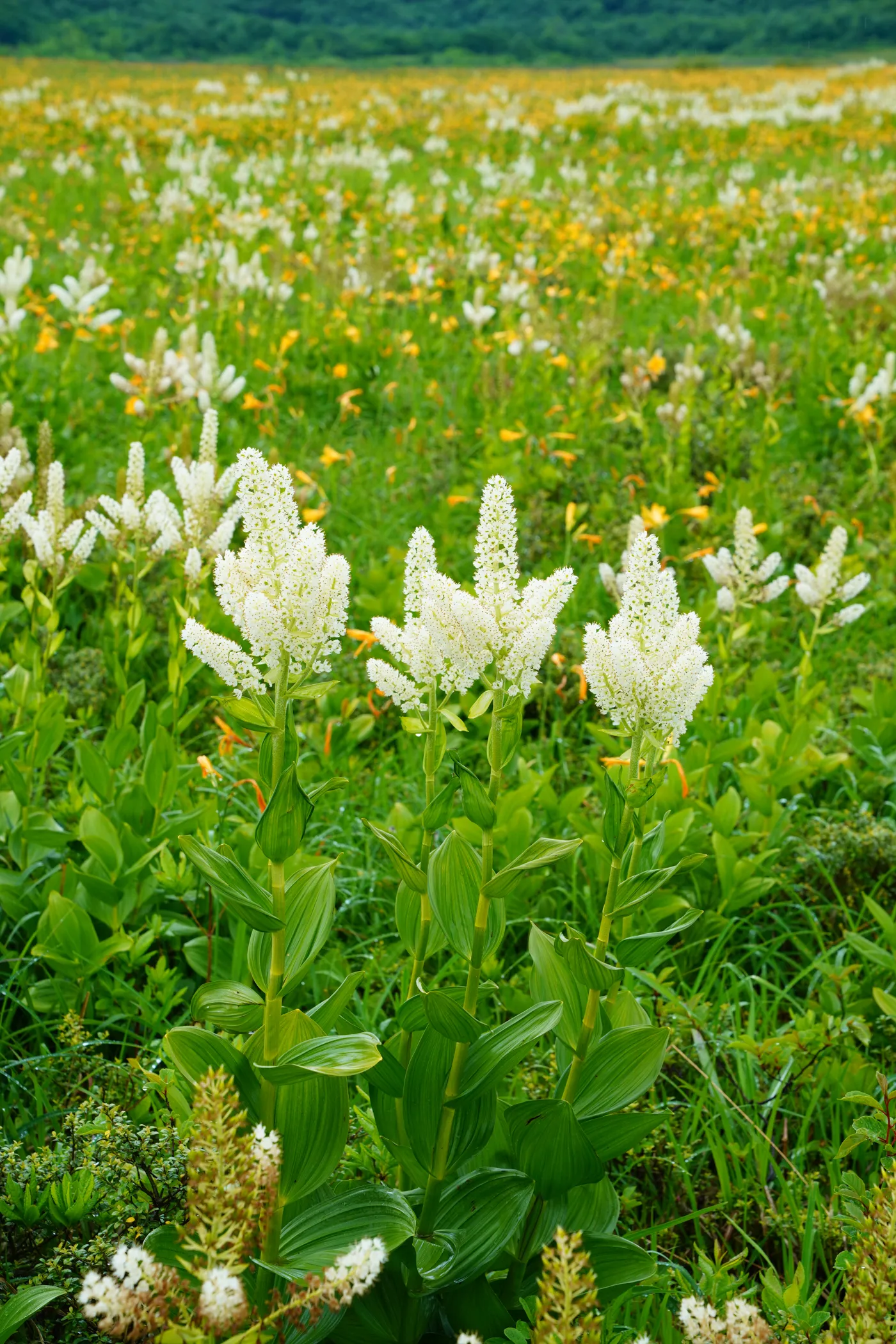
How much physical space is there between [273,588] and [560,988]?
2.66 ft

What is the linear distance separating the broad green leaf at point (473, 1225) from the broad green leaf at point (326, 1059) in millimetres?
308

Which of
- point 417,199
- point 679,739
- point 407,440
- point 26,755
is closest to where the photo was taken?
point 26,755

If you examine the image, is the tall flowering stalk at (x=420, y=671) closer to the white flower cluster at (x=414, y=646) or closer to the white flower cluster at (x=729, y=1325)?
the white flower cluster at (x=414, y=646)

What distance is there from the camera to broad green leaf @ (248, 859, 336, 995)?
5.48ft

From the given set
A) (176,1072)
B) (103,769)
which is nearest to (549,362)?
(103,769)

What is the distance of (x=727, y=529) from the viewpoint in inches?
208

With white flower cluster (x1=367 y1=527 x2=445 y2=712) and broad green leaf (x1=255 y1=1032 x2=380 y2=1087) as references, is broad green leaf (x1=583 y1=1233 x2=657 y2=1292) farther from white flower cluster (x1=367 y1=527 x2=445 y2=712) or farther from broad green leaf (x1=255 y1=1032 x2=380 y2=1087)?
white flower cluster (x1=367 y1=527 x2=445 y2=712)

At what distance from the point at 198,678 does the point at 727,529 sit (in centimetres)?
269

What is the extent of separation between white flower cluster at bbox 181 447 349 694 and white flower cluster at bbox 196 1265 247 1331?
0.73 m

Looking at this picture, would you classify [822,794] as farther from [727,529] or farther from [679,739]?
[727,529]

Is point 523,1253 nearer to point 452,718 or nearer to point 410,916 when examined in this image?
point 410,916

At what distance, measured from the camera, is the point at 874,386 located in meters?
5.52

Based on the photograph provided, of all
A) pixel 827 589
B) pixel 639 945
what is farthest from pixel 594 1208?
pixel 827 589

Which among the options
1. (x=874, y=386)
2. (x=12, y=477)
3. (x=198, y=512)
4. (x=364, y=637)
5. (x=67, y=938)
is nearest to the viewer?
(x=67, y=938)
